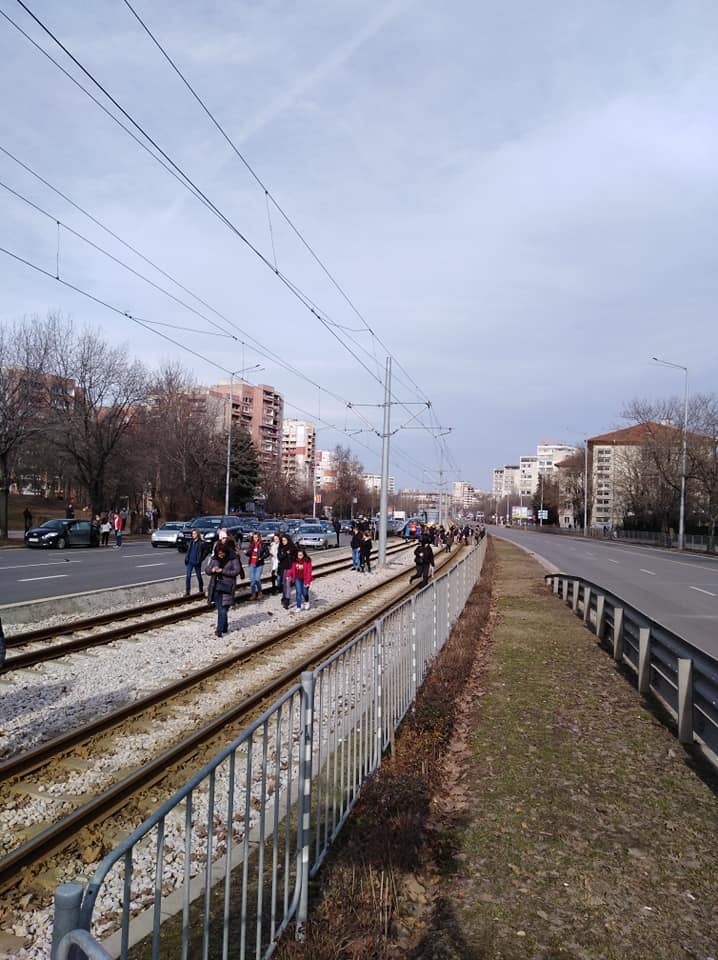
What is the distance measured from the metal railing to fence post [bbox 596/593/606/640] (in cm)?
621

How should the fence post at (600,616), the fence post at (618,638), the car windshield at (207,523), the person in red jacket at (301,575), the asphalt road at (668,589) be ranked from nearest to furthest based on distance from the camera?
1. the fence post at (618,638)
2. the fence post at (600,616)
3. the asphalt road at (668,589)
4. the person in red jacket at (301,575)
5. the car windshield at (207,523)

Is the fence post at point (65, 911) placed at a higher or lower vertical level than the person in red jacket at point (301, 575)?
higher

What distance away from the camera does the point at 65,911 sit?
5.36 ft

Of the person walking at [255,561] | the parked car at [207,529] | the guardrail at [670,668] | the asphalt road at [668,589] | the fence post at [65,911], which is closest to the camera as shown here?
the fence post at [65,911]

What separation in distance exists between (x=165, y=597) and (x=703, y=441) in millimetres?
49577

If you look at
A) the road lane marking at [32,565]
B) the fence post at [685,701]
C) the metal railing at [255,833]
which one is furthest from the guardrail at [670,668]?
the road lane marking at [32,565]

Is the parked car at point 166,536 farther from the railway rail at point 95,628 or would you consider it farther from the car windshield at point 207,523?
the railway rail at point 95,628

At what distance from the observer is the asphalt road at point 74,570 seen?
17673 millimetres

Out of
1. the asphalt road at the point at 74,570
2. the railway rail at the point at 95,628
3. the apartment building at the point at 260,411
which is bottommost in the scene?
the railway rail at the point at 95,628

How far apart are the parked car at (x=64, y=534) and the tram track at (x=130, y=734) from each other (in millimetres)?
25040

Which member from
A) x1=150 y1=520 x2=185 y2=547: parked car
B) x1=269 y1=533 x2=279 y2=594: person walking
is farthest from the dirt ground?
x1=150 y1=520 x2=185 y2=547: parked car

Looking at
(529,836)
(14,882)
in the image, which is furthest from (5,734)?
(529,836)

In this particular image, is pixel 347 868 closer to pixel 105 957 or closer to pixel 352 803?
pixel 352 803

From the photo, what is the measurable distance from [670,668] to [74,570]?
19714 millimetres
